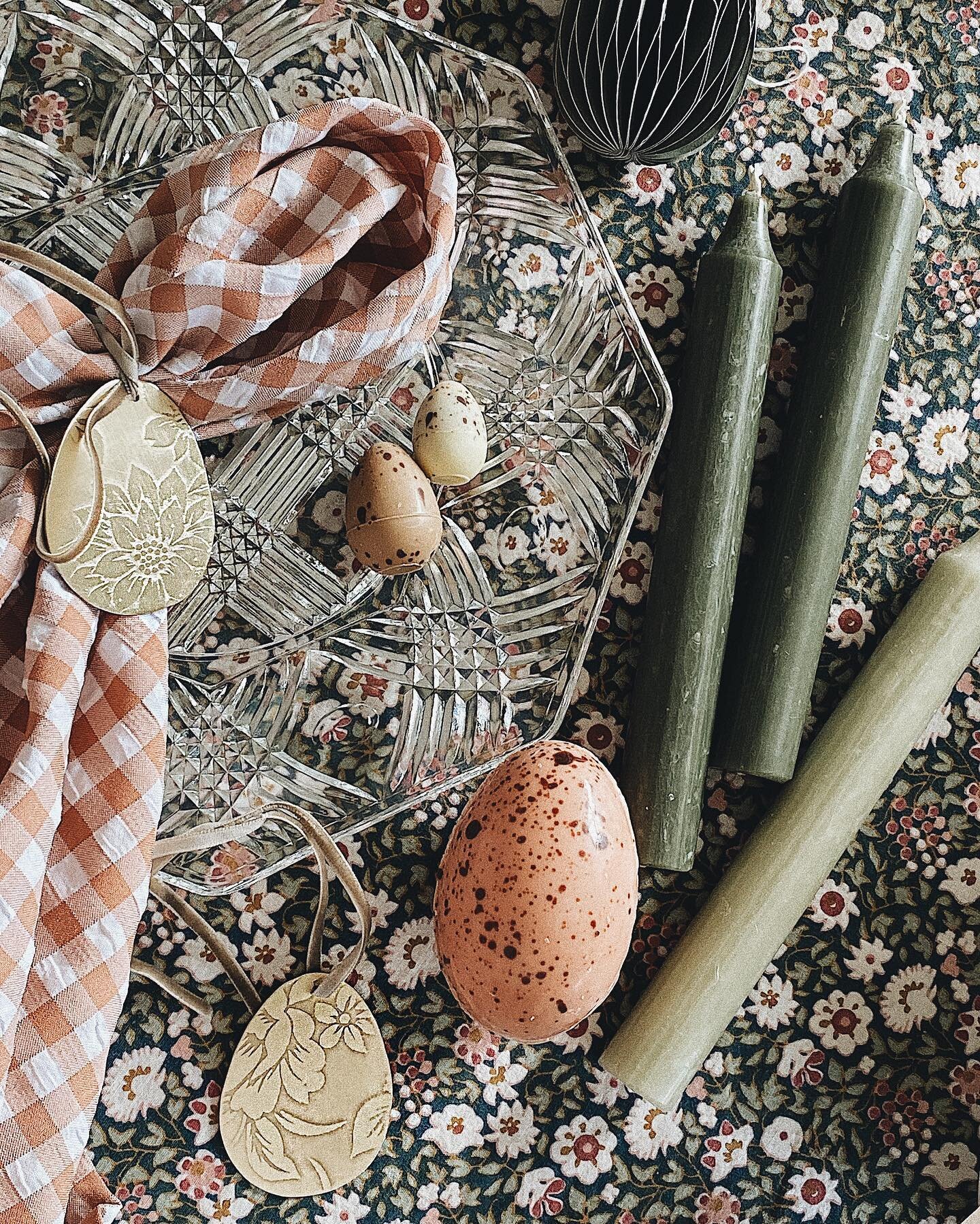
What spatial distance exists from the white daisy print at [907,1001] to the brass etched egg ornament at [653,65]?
2.02ft

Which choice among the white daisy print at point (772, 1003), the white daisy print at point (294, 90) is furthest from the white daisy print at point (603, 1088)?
the white daisy print at point (294, 90)

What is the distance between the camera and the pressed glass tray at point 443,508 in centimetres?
67

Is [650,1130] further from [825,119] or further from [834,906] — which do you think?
[825,119]

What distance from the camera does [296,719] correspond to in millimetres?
693

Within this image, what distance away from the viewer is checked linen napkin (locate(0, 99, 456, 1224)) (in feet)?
1.78

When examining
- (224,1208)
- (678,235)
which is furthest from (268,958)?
(678,235)

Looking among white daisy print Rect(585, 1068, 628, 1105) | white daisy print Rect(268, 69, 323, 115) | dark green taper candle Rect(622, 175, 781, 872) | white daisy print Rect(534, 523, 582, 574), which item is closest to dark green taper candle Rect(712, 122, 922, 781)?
dark green taper candle Rect(622, 175, 781, 872)

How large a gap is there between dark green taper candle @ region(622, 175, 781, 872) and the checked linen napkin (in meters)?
0.20

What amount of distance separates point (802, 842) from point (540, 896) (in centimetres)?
22

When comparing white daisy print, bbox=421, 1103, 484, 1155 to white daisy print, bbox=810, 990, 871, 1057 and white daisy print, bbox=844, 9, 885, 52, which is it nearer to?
white daisy print, bbox=810, 990, 871, 1057

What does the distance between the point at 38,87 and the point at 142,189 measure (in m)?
0.09

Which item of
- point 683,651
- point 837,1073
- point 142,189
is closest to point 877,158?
point 683,651

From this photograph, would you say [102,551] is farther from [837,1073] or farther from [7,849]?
[837,1073]

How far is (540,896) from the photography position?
0.60m
